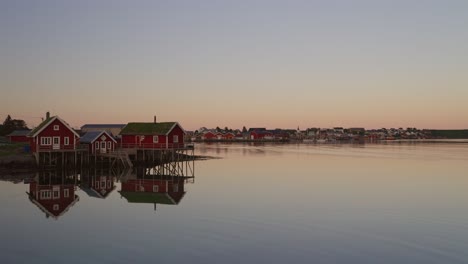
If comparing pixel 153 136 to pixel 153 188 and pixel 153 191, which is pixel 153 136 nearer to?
pixel 153 188

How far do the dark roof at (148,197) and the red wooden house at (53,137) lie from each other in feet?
59.5

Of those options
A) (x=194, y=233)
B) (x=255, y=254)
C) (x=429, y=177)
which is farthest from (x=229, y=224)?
(x=429, y=177)

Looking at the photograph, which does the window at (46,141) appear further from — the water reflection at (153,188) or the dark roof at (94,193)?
the dark roof at (94,193)

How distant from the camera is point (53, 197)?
32.2 m

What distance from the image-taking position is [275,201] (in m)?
31.0

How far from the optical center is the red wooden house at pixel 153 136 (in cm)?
5597

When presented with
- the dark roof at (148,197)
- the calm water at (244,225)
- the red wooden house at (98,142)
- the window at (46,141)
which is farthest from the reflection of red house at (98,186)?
the red wooden house at (98,142)

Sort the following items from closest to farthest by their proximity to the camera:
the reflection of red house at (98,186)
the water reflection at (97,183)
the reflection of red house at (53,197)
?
the reflection of red house at (53,197) → the reflection of red house at (98,186) → the water reflection at (97,183)

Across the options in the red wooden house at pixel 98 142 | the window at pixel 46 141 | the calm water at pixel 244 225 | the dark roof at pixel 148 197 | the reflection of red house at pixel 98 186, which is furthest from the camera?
the red wooden house at pixel 98 142

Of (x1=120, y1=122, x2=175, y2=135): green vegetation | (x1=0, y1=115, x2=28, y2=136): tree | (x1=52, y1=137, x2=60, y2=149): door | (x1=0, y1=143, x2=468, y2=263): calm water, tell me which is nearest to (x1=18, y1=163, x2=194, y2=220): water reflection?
(x1=0, y1=143, x2=468, y2=263): calm water

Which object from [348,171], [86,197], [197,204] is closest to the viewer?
[197,204]

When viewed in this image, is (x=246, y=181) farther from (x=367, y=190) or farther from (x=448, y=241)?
(x=448, y=241)

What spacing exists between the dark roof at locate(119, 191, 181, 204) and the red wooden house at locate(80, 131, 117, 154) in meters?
20.9

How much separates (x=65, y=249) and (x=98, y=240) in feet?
5.32
